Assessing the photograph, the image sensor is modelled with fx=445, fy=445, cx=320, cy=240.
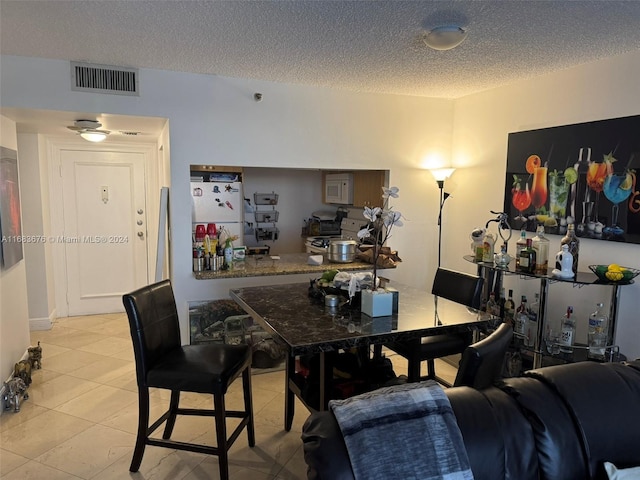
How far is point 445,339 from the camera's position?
2744 mm

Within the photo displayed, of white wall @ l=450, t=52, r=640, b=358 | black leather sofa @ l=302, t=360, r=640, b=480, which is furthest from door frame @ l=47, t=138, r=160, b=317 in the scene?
black leather sofa @ l=302, t=360, r=640, b=480

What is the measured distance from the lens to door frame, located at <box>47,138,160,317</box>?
491 centimetres

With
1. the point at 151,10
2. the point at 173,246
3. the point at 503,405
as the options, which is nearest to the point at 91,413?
the point at 173,246

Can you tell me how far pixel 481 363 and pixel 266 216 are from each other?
4.35 m

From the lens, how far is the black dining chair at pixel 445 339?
2449mm

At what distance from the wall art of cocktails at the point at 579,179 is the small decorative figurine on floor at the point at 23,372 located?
3.88 metres

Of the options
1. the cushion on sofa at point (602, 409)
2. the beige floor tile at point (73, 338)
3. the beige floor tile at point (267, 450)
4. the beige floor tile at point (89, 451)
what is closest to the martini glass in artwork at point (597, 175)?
the cushion on sofa at point (602, 409)

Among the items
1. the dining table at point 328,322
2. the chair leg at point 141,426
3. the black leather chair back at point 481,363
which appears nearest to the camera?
the black leather chair back at point 481,363

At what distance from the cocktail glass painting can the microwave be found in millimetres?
3139

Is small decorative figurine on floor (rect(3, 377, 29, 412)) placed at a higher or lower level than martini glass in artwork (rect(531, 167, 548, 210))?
lower

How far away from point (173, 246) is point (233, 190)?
3.26 feet

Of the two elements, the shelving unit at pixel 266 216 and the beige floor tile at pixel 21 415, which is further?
the shelving unit at pixel 266 216

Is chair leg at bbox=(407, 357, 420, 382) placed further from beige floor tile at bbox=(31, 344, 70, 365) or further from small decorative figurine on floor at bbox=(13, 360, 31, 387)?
beige floor tile at bbox=(31, 344, 70, 365)

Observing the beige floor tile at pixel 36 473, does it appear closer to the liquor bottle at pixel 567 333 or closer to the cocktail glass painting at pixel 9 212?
the cocktail glass painting at pixel 9 212
